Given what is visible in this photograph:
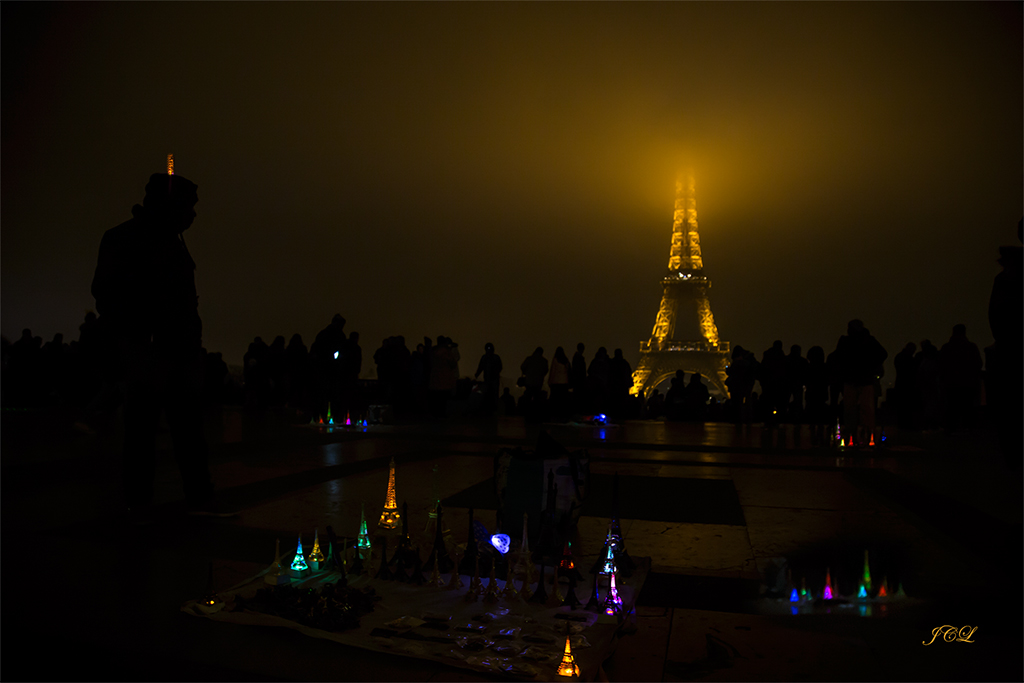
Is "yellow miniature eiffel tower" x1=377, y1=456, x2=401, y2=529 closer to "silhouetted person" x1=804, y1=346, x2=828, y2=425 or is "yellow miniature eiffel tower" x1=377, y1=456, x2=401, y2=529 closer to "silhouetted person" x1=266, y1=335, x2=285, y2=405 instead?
"silhouetted person" x1=804, y1=346, x2=828, y2=425

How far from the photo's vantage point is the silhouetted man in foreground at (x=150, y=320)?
4.46 meters

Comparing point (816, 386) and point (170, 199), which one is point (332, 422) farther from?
point (816, 386)

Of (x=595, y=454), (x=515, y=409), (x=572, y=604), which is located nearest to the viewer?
(x=572, y=604)

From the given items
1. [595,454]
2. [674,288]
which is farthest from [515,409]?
[674,288]

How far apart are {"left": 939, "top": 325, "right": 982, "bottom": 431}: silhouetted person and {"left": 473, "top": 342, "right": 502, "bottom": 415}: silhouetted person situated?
850 cm

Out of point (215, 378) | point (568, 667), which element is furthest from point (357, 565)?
point (215, 378)

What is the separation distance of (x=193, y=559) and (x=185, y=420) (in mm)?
1117

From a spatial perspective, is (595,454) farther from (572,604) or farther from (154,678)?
(154,678)

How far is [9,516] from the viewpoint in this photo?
15.5 ft

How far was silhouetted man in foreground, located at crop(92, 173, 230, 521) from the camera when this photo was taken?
4.46m

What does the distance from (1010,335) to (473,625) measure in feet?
11.4

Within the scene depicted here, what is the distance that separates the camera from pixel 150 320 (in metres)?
4.52

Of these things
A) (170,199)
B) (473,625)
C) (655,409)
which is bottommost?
(473,625)

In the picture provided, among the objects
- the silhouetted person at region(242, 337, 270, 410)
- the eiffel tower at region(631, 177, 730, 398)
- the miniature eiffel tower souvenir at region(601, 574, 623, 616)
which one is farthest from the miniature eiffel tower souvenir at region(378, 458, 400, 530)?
the eiffel tower at region(631, 177, 730, 398)
